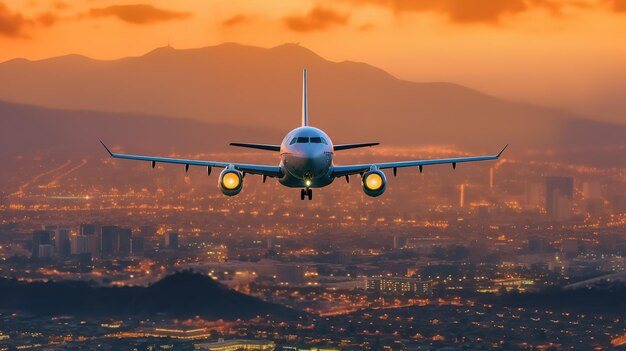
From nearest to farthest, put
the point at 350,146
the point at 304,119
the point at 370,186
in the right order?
the point at 370,186 → the point at 350,146 → the point at 304,119

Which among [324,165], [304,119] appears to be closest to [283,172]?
[324,165]

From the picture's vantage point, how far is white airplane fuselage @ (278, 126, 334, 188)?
8712cm

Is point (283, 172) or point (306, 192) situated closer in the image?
point (283, 172)

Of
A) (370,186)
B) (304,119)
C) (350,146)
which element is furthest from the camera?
(304,119)

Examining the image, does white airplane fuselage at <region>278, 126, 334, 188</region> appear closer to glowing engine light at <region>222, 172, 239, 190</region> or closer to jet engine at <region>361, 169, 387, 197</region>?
jet engine at <region>361, 169, 387, 197</region>

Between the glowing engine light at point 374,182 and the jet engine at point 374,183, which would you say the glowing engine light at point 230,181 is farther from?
the glowing engine light at point 374,182

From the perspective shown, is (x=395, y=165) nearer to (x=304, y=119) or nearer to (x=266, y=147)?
(x=266, y=147)

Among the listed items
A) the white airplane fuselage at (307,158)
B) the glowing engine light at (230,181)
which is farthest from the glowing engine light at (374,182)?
the glowing engine light at (230,181)

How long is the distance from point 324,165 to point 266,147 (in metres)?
7.45

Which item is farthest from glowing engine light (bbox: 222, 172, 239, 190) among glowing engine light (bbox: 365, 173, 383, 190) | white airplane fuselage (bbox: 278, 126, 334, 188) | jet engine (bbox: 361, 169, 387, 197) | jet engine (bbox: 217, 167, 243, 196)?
glowing engine light (bbox: 365, 173, 383, 190)

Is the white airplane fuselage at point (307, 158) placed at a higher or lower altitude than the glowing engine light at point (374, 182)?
higher

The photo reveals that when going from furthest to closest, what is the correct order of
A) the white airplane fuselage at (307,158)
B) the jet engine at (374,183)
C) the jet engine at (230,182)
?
the jet engine at (230,182) → the jet engine at (374,183) → the white airplane fuselage at (307,158)

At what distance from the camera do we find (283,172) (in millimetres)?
90062

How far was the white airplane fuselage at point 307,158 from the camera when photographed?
8712 centimetres
